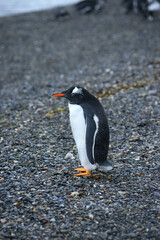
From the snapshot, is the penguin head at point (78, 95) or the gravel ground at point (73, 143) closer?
the gravel ground at point (73, 143)

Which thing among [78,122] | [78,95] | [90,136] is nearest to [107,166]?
[90,136]

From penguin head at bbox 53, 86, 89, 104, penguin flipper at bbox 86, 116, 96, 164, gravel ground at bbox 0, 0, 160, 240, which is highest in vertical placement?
penguin head at bbox 53, 86, 89, 104

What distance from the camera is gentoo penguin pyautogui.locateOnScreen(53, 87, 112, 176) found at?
10.9 feet

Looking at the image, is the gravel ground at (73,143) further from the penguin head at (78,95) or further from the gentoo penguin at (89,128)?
the penguin head at (78,95)

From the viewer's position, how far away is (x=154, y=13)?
12586 millimetres

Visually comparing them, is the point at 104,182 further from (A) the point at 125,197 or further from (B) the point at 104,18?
(B) the point at 104,18

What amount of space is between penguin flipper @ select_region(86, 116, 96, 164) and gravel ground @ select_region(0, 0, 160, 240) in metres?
0.31

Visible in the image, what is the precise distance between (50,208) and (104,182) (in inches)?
26.5

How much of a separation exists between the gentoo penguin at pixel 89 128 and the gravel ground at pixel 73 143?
9.0 inches

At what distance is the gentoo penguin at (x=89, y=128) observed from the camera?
3.33m

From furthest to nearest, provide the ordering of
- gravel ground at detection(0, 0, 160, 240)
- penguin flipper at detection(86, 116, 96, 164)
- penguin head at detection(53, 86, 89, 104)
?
penguin head at detection(53, 86, 89, 104), penguin flipper at detection(86, 116, 96, 164), gravel ground at detection(0, 0, 160, 240)

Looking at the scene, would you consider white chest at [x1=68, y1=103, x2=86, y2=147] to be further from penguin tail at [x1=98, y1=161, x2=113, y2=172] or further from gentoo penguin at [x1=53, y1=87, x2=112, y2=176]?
penguin tail at [x1=98, y1=161, x2=113, y2=172]

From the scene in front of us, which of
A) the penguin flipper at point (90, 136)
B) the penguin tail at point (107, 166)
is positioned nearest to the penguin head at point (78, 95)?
the penguin flipper at point (90, 136)

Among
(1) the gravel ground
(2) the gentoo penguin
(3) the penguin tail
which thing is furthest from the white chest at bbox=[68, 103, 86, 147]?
(1) the gravel ground
